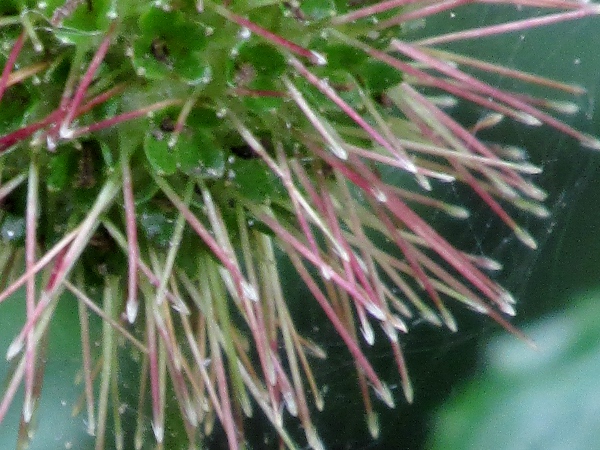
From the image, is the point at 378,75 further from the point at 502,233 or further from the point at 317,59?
the point at 502,233

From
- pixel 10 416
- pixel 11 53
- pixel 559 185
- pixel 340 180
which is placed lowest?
pixel 10 416

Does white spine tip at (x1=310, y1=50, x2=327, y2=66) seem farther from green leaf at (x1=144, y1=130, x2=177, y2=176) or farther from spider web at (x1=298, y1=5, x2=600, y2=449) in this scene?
spider web at (x1=298, y1=5, x2=600, y2=449)

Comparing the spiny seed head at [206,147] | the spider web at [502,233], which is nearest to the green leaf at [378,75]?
the spiny seed head at [206,147]

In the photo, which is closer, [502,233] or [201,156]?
[201,156]

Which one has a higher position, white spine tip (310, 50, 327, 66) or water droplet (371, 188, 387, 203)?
white spine tip (310, 50, 327, 66)

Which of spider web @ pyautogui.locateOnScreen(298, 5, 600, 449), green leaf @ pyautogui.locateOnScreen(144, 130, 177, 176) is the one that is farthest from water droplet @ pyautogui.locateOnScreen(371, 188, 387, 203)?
spider web @ pyautogui.locateOnScreen(298, 5, 600, 449)

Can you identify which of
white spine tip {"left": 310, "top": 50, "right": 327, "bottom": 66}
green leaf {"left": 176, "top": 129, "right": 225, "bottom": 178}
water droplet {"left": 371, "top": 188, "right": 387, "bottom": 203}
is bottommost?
water droplet {"left": 371, "top": 188, "right": 387, "bottom": 203}

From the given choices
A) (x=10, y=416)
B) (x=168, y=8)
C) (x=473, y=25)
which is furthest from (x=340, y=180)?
(x=10, y=416)

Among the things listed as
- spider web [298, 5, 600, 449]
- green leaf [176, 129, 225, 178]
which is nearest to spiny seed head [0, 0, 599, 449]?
green leaf [176, 129, 225, 178]

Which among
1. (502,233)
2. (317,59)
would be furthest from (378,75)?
(502,233)

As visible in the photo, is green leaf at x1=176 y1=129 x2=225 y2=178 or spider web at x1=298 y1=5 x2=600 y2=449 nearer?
green leaf at x1=176 y1=129 x2=225 y2=178

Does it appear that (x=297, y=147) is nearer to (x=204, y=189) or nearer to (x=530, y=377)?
(x=204, y=189)
